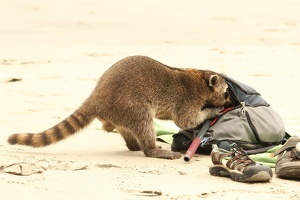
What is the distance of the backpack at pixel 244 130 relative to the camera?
23.4 feet

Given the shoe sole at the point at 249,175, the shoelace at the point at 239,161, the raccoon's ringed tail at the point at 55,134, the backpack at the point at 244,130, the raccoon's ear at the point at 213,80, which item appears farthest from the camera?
the raccoon's ear at the point at 213,80

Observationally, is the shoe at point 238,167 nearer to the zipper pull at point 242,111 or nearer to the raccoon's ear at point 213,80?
the zipper pull at point 242,111

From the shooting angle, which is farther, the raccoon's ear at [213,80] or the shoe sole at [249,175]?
the raccoon's ear at [213,80]

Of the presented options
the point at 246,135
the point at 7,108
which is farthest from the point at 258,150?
the point at 7,108

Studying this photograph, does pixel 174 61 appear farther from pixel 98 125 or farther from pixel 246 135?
pixel 246 135

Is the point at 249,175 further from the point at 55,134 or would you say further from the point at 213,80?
the point at 55,134

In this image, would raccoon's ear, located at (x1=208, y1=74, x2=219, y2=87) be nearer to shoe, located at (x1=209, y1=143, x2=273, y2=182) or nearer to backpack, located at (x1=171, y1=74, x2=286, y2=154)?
backpack, located at (x1=171, y1=74, x2=286, y2=154)

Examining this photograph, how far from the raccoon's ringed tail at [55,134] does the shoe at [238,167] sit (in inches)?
52.2

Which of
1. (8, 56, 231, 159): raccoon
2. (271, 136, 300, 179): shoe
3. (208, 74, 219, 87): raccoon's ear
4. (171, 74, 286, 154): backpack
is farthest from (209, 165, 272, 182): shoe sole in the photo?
(208, 74, 219, 87): raccoon's ear

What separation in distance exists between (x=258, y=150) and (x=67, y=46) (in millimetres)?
7286

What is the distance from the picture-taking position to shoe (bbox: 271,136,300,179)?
6.21 m

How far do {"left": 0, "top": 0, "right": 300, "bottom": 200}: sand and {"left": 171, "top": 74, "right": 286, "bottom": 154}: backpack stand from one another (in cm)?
27

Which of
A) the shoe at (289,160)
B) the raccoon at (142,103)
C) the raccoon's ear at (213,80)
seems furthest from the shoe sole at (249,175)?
the raccoon's ear at (213,80)

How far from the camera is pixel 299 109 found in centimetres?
903
